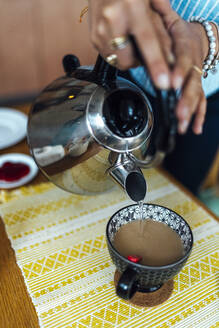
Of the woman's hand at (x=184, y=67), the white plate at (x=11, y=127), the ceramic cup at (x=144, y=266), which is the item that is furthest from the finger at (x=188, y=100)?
the white plate at (x=11, y=127)

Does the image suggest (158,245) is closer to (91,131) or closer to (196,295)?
(196,295)

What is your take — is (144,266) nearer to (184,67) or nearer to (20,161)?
(184,67)

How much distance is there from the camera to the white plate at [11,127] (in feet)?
3.33

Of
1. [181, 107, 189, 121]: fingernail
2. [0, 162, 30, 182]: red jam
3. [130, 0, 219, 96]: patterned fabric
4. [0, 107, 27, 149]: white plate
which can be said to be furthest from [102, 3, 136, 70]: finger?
[0, 107, 27, 149]: white plate

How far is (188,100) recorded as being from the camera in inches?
18.0

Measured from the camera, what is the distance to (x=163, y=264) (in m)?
0.54

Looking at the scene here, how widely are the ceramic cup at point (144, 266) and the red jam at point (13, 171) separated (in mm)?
403

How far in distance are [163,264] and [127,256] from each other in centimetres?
6

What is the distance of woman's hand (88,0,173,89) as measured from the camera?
42 cm

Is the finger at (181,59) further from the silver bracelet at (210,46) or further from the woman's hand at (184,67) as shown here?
the silver bracelet at (210,46)

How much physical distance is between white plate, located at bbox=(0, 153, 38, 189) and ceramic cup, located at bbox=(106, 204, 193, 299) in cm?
37

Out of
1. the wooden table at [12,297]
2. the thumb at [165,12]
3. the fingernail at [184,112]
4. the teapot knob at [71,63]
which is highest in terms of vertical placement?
the thumb at [165,12]

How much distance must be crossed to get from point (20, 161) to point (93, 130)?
0.47m

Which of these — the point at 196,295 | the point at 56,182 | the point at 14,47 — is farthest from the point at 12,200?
the point at 14,47
